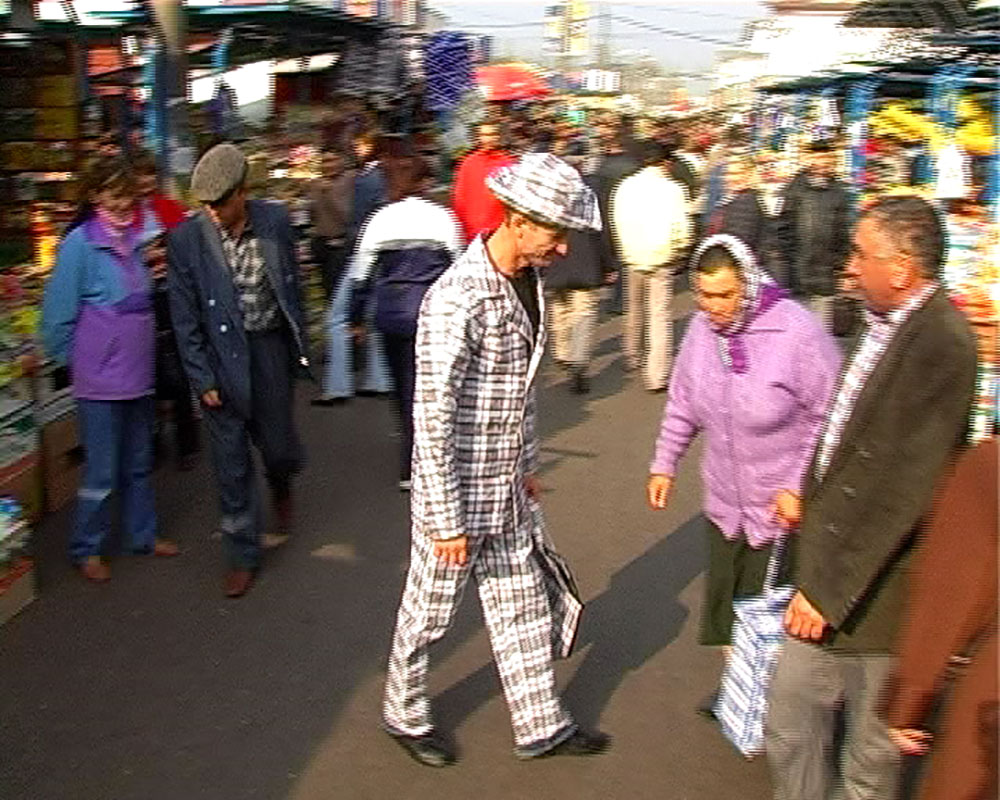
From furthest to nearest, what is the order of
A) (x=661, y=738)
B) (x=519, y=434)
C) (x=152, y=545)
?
(x=152, y=545), (x=661, y=738), (x=519, y=434)

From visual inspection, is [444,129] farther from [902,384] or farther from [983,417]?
[902,384]

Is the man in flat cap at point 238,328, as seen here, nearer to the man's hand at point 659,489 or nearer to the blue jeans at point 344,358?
the blue jeans at point 344,358

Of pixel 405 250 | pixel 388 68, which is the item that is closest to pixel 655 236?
pixel 405 250

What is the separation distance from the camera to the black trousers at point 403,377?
254 inches

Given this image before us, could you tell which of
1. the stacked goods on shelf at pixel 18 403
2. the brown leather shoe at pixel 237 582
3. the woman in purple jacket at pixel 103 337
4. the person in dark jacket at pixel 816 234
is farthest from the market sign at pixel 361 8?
the brown leather shoe at pixel 237 582

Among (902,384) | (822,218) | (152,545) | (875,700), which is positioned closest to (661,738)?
(875,700)

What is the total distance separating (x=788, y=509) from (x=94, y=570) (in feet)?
10.6

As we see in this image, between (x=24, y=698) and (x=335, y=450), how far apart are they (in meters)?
3.28

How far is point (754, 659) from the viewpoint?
3.58m

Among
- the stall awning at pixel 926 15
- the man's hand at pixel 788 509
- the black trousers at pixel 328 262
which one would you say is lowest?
the black trousers at pixel 328 262

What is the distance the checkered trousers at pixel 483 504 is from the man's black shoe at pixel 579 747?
0.14 ft

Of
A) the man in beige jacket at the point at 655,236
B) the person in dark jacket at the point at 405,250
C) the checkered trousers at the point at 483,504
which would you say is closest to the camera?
the checkered trousers at the point at 483,504

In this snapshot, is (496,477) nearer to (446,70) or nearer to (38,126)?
(38,126)

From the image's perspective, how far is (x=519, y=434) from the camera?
12.1 feet
